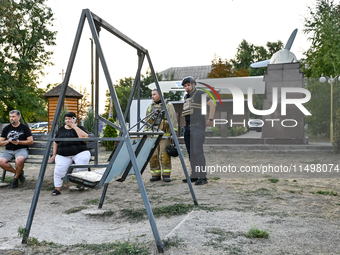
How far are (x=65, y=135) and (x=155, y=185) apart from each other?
1.81 metres

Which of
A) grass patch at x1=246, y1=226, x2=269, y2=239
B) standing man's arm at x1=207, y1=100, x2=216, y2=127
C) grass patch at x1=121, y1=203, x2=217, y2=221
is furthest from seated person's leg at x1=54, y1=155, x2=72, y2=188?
grass patch at x1=246, y1=226, x2=269, y2=239

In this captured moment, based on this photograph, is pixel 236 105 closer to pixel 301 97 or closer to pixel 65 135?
pixel 301 97

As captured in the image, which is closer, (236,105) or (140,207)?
(140,207)

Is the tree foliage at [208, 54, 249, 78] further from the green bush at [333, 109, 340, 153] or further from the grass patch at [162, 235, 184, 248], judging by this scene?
the grass patch at [162, 235, 184, 248]

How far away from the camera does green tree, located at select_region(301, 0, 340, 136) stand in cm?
1889

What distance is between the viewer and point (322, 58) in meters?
23.7

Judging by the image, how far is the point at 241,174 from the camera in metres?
7.71

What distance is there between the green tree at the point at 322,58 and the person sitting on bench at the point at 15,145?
53.1ft

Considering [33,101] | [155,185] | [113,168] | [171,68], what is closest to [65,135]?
[155,185]

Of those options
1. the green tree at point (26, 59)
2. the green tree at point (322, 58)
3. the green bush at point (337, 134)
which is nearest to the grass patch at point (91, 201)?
the green bush at point (337, 134)

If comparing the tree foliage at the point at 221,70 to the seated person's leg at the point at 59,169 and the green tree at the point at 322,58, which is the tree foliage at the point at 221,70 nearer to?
the green tree at the point at 322,58

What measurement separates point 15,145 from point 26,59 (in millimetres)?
21302

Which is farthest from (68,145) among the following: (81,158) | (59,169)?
(59,169)

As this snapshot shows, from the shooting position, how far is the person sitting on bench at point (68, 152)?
5.60 m
